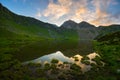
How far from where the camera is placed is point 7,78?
22672 millimetres

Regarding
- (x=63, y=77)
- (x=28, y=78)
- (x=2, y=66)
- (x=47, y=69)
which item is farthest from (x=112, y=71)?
(x=2, y=66)

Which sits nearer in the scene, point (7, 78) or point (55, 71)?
point (7, 78)

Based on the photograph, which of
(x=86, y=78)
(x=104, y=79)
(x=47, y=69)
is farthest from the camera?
(x=47, y=69)

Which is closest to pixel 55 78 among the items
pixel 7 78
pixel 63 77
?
pixel 63 77

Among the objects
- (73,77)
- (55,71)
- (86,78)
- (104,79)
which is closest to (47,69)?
(55,71)

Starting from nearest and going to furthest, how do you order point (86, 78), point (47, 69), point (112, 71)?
point (86, 78)
point (112, 71)
point (47, 69)

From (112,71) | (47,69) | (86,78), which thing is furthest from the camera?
(47,69)

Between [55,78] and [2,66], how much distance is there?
1250cm

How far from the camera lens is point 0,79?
73.0 ft

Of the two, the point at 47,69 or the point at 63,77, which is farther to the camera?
the point at 47,69

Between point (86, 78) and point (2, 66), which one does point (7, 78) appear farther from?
point (86, 78)

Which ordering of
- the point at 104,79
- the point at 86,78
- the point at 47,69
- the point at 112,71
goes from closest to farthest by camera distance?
the point at 104,79 < the point at 86,78 < the point at 112,71 < the point at 47,69

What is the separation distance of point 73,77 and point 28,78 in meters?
6.97

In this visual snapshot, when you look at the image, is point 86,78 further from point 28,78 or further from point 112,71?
point 28,78
